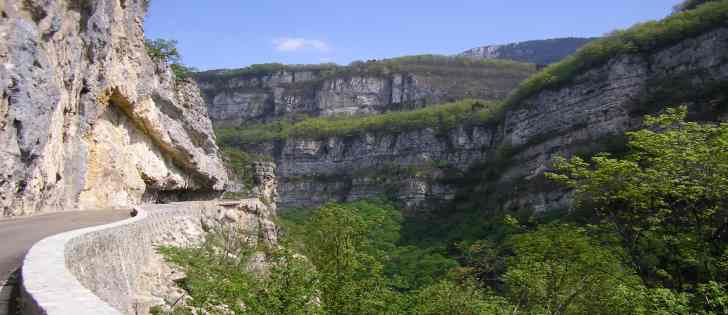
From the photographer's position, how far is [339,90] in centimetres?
13638

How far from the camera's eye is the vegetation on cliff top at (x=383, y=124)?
309 ft

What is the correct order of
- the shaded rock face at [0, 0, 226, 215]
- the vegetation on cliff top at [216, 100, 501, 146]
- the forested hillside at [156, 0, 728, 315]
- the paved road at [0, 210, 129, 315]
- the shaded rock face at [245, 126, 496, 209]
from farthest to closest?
the vegetation on cliff top at [216, 100, 501, 146] → the shaded rock face at [245, 126, 496, 209] → the shaded rock face at [0, 0, 226, 215] → the forested hillside at [156, 0, 728, 315] → the paved road at [0, 210, 129, 315]

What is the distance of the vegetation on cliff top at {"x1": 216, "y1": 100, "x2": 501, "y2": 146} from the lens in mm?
94125

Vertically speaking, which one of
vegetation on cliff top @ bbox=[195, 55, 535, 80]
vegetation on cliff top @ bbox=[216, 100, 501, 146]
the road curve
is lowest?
vegetation on cliff top @ bbox=[216, 100, 501, 146]

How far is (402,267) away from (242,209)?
10.3 m

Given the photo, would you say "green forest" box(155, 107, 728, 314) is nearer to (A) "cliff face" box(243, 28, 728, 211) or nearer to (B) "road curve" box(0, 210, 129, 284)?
(B) "road curve" box(0, 210, 129, 284)

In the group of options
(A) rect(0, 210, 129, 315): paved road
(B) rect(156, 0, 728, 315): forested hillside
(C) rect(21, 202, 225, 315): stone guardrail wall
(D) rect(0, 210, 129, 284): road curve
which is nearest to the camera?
(C) rect(21, 202, 225, 315): stone guardrail wall

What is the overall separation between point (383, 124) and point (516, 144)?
36402 mm

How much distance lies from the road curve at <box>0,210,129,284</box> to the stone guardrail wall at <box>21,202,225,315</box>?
0.57m

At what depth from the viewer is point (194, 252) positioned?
46.8ft

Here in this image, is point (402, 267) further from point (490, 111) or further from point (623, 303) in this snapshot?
point (490, 111)

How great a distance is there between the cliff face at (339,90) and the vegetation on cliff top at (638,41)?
4902cm

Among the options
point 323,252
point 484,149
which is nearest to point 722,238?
point 323,252

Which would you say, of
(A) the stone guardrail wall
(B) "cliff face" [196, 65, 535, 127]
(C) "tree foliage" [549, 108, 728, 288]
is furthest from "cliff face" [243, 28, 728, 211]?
(A) the stone guardrail wall
